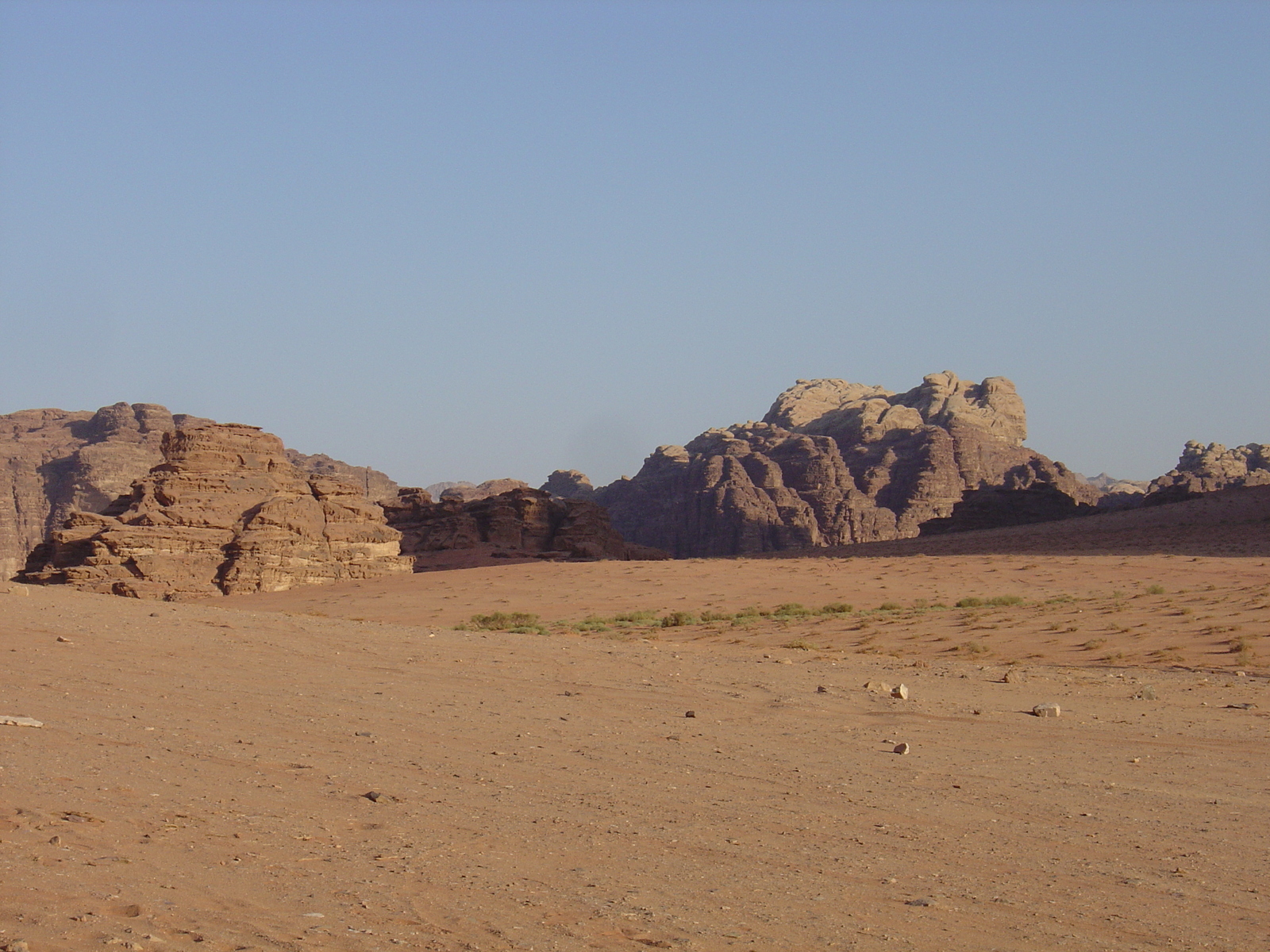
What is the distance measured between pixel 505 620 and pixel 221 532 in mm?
10355

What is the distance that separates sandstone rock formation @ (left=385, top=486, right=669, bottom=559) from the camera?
46.2m

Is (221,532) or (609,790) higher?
(221,532)

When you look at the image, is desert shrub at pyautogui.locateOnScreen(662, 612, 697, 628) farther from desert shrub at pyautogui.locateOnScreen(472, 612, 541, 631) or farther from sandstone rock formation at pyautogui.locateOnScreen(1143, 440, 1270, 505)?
sandstone rock formation at pyautogui.locateOnScreen(1143, 440, 1270, 505)

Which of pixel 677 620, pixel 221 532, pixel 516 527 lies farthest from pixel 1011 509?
pixel 221 532

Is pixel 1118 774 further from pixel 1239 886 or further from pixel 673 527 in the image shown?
pixel 673 527

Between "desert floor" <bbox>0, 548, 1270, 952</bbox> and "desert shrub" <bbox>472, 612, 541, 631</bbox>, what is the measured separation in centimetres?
564

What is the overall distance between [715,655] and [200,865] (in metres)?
9.94

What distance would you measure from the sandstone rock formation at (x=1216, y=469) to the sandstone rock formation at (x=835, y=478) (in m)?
5.71

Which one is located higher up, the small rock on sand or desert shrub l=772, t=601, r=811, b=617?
the small rock on sand

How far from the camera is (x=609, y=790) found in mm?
7215

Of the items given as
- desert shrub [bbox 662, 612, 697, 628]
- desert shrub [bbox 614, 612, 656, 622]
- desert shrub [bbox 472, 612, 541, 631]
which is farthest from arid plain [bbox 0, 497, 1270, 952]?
desert shrub [bbox 614, 612, 656, 622]

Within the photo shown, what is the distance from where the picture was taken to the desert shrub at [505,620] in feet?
69.3

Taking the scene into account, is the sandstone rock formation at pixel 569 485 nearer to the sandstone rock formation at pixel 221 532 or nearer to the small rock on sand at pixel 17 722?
the sandstone rock formation at pixel 221 532

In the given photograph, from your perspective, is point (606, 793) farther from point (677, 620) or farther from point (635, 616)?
point (635, 616)
